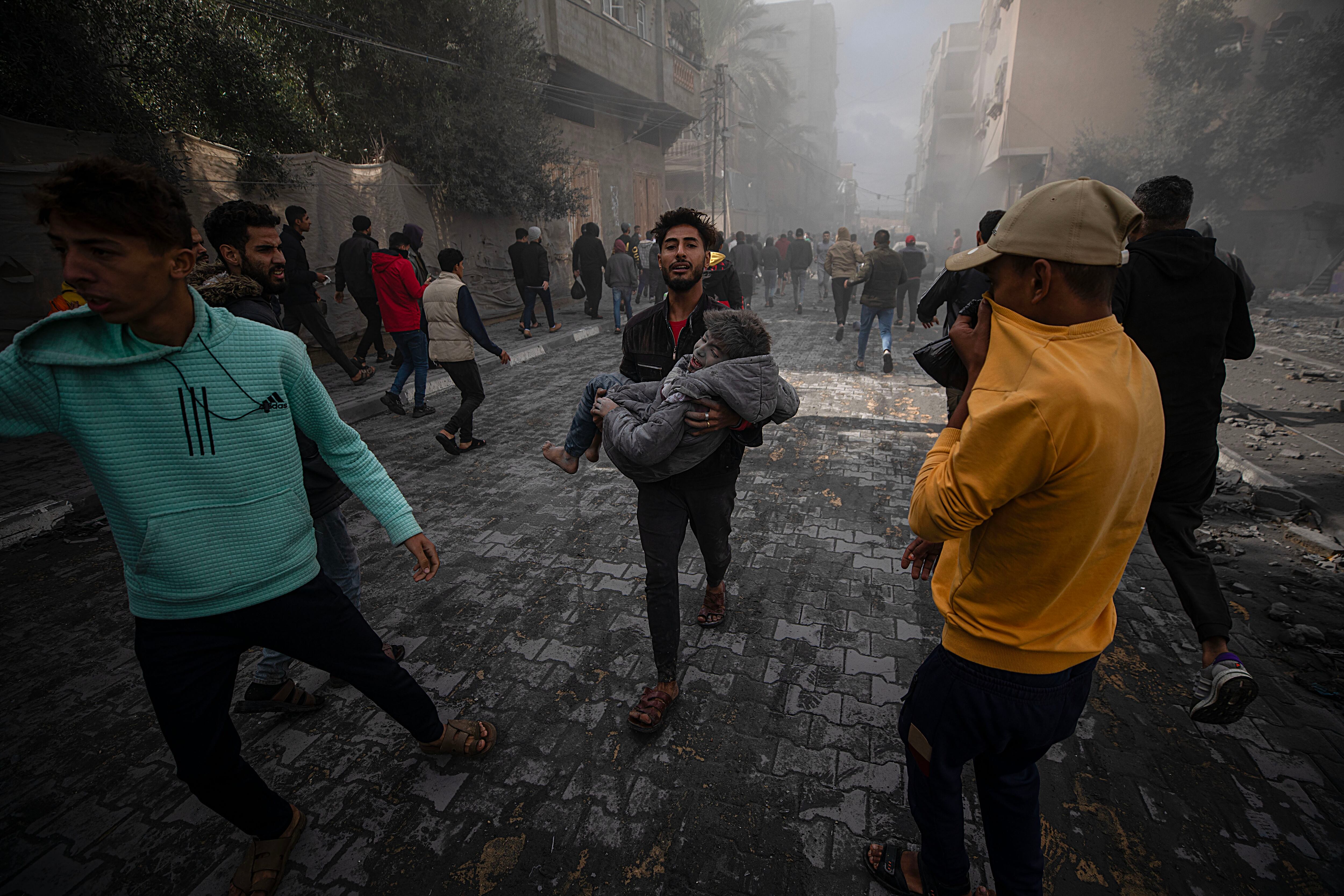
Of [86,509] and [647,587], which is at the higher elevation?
[647,587]

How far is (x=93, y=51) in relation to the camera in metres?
6.75

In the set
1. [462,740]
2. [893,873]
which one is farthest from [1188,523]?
[462,740]

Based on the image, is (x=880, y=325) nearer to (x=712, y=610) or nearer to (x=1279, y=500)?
(x=1279, y=500)

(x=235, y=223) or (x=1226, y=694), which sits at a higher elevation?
(x=235, y=223)

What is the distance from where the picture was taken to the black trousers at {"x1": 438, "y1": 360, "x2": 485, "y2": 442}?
19.5 feet

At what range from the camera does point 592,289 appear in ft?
43.7

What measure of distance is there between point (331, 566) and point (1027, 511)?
2.99 meters

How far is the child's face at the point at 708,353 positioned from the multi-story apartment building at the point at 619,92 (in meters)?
12.2

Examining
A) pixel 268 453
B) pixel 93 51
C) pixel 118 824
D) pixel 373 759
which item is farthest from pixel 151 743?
pixel 93 51

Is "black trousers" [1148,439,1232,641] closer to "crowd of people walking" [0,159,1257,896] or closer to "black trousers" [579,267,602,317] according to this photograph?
"crowd of people walking" [0,159,1257,896]

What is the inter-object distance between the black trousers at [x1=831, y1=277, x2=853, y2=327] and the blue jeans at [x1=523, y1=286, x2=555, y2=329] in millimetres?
5638

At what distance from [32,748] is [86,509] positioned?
124 inches

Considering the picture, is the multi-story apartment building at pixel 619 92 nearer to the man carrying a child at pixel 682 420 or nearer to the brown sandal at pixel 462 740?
the man carrying a child at pixel 682 420

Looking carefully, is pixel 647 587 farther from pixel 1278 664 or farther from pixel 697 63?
pixel 697 63
